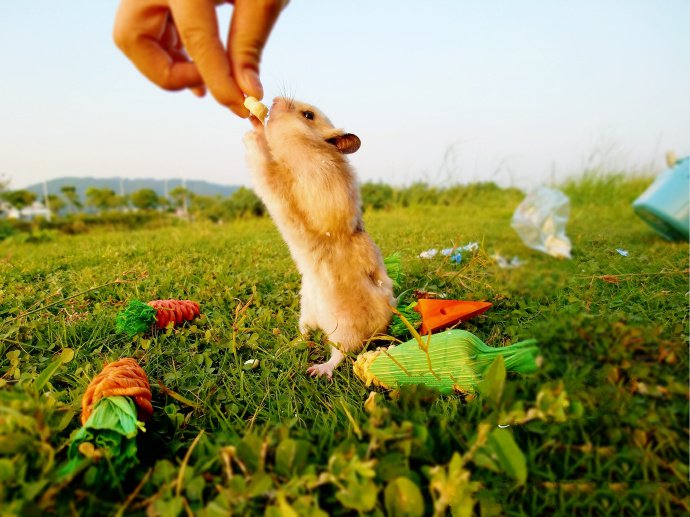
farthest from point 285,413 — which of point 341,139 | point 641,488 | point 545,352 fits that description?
point 341,139

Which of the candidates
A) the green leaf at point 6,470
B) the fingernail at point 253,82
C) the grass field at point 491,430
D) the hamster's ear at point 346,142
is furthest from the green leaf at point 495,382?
the hamster's ear at point 346,142

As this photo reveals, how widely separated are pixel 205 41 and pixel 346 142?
3.32 feet

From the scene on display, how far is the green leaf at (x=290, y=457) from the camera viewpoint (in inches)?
→ 34.7

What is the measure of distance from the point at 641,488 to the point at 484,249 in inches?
36.9

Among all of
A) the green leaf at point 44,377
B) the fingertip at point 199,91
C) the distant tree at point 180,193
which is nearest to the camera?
the green leaf at point 44,377

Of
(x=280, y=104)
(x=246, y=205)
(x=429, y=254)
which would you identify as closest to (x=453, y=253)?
(x=429, y=254)

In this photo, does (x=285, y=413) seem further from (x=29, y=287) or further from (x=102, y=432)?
(x=29, y=287)

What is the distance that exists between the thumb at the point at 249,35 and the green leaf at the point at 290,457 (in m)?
1.05

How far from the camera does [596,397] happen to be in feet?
2.98

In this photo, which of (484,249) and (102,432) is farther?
(484,249)

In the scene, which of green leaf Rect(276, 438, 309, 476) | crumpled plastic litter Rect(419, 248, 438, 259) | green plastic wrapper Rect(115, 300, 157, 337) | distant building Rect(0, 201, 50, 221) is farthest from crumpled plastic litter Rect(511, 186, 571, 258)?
distant building Rect(0, 201, 50, 221)

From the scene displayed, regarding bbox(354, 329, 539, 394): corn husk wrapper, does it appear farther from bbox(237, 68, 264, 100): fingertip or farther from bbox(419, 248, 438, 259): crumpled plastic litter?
bbox(419, 248, 438, 259): crumpled plastic litter

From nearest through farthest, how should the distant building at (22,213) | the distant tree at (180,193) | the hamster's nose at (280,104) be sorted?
the hamster's nose at (280,104) < the distant tree at (180,193) < the distant building at (22,213)

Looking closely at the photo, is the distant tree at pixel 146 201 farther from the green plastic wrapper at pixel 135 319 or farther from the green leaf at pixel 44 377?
the green leaf at pixel 44 377
